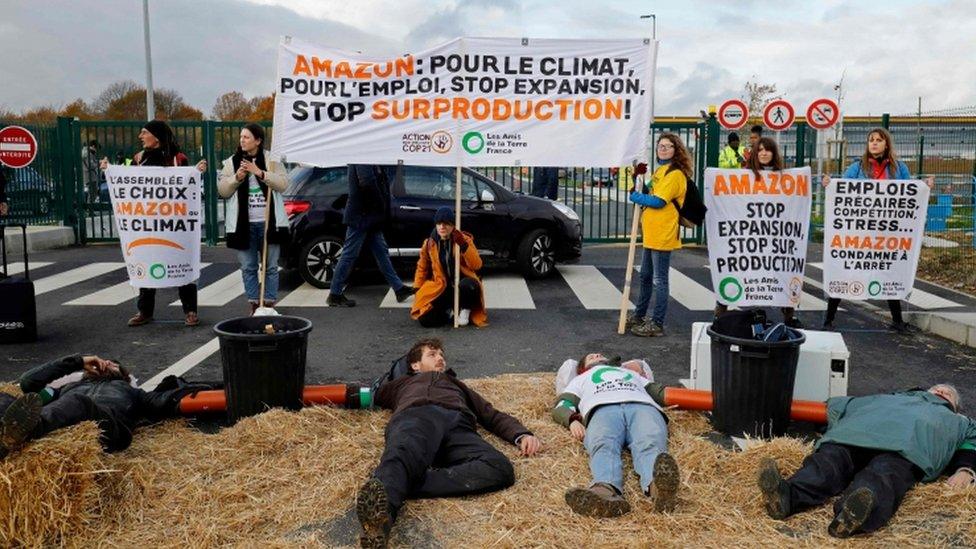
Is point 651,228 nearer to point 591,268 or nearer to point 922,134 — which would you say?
point 591,268

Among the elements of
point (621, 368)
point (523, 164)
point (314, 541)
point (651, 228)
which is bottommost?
point (314, 541)

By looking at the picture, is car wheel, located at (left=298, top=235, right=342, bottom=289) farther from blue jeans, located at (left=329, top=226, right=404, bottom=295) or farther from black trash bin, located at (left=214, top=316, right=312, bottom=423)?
black trash bin, located at (left=214, top=316, right=312, bottom=423)

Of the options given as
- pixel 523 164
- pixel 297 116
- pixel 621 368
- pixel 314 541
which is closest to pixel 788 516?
pixel 621 368

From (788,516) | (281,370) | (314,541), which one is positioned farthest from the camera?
(281,370)

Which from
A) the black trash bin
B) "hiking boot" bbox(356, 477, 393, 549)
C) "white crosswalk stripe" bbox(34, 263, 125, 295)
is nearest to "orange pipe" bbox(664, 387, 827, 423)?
the black trash bin

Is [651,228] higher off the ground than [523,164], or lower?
lower

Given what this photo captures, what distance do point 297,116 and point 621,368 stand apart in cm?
503

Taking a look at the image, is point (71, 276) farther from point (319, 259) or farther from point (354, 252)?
point (354, 252)

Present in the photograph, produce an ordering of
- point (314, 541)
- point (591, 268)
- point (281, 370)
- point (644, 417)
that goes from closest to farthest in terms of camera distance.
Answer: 1. point (314, 541)
2. point (644, 417)
3. point (281, 370)
4. point (591, 268)

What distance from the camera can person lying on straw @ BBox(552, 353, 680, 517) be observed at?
170 inches

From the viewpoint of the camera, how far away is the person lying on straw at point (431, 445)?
4.01 meters

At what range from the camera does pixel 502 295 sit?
11.5 meters

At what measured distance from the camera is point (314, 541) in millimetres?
4039

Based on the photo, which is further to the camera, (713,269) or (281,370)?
(713,269)
